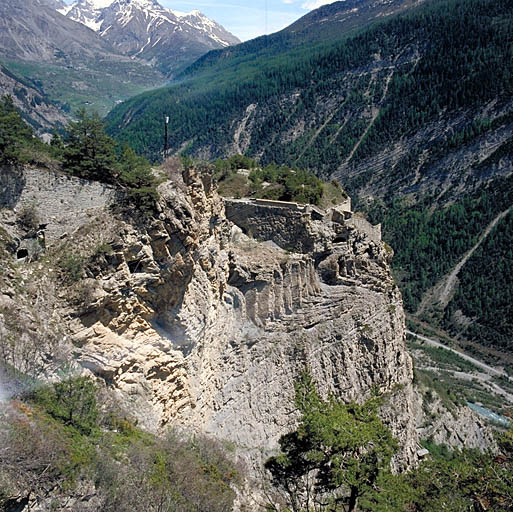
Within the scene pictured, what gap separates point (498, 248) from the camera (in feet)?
274

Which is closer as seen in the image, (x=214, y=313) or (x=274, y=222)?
(x=214, y=313)

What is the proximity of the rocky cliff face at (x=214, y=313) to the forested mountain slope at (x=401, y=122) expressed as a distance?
53118 mm

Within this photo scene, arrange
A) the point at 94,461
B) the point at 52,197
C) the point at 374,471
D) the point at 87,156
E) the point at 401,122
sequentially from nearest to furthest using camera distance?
the point at 94,461, the point at 374,471, the point at 52,197, the point at 87,156, the point at 401,122

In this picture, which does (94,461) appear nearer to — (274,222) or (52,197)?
(52,197)

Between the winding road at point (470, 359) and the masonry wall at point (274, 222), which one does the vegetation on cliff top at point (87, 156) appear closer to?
the masonry wall at point (274, 222)

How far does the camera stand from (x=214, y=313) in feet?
70.7

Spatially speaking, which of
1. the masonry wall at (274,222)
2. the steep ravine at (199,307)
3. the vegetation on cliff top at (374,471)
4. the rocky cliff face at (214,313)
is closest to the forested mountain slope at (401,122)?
the rocky cliff face at (214,313)

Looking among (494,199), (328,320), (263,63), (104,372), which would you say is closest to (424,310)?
(494,199)

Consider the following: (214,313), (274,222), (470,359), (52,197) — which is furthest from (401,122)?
(52,197)

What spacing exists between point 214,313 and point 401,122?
106642 mm

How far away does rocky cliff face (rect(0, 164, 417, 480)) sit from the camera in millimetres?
16172

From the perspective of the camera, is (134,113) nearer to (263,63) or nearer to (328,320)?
(263,63)

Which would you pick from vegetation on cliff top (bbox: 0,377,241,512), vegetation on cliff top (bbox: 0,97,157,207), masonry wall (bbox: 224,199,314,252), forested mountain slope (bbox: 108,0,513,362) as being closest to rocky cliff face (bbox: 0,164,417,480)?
masonry wall (bbox: 224,199,314,252)

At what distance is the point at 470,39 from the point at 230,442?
407 feet
